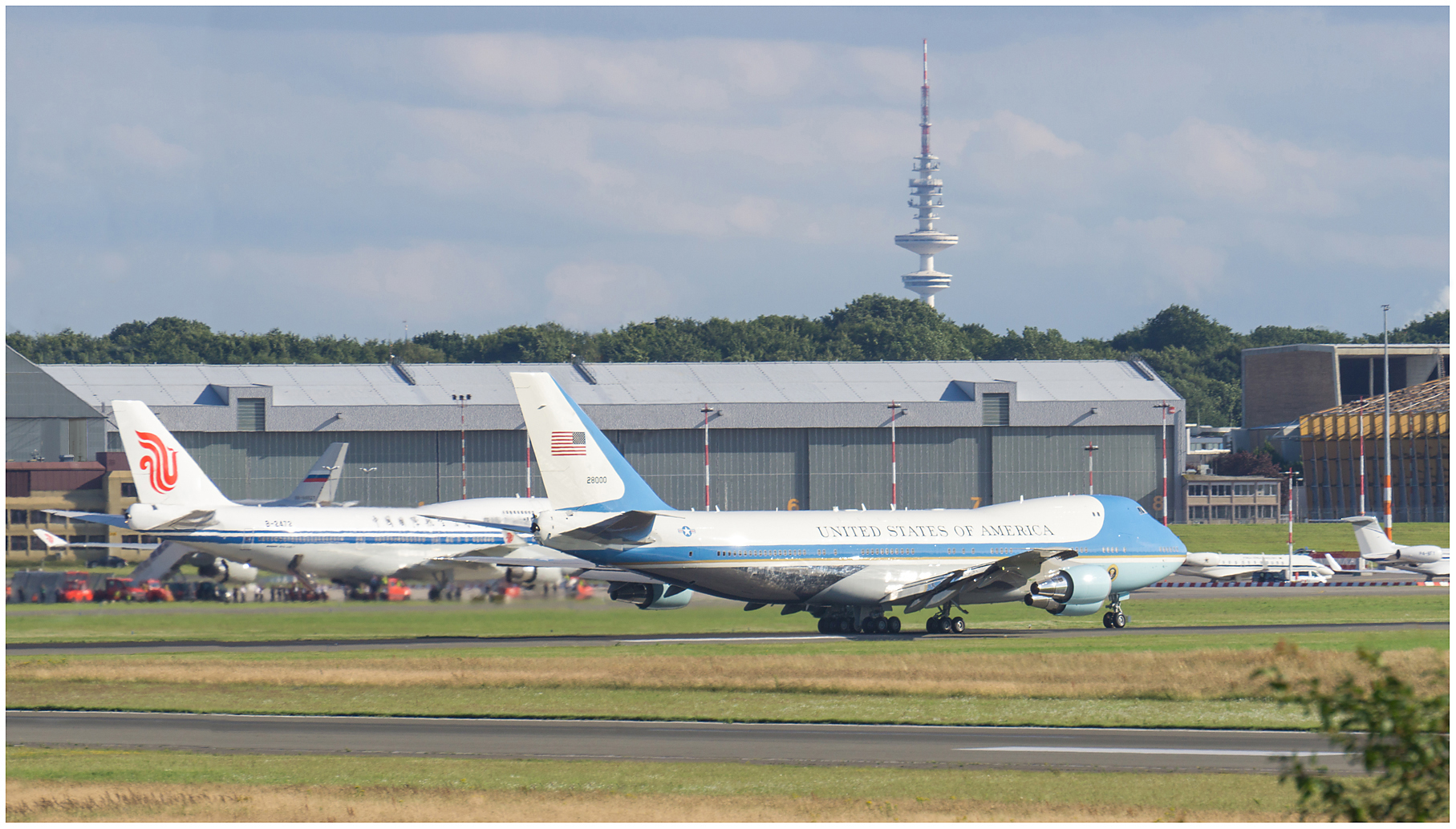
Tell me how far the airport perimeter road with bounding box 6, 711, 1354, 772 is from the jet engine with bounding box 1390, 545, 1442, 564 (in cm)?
5957

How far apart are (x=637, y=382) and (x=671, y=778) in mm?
105782

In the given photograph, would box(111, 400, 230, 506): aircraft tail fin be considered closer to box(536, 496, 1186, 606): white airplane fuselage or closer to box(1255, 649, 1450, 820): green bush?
box(536, 496, 1186, 606): white airplane fuselage

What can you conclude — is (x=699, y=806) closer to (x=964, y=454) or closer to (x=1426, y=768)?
(x=1426, y=768)

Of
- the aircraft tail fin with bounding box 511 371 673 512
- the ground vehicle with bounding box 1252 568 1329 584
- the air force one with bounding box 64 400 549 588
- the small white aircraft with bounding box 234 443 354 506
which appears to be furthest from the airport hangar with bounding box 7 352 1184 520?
the aircraft tail fin with bounding box 511 371 673 512

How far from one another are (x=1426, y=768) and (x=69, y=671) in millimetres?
41745

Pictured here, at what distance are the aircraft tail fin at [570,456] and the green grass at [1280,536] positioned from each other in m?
70.5

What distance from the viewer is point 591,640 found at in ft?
183

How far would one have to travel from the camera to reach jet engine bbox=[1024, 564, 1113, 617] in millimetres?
56688

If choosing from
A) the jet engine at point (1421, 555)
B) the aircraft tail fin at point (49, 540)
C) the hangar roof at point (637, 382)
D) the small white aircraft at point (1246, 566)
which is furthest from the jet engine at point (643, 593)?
the hangar roof at point (637, 382)

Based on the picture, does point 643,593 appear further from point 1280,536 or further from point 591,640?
point 1280,536

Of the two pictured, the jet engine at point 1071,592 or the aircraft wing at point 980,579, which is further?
the jet engine at point 1071,592

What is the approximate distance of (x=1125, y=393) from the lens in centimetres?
13662

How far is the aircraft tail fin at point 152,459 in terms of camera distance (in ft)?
192

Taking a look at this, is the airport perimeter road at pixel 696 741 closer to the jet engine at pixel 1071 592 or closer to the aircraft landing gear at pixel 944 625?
the jet engine at pixel 1071 592
